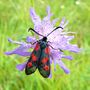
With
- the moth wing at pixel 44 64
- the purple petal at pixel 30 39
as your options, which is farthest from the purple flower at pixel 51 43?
the moth wing at pixel 44 64

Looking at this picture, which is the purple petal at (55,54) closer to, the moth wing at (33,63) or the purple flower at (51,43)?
the purple flower at (51,43)

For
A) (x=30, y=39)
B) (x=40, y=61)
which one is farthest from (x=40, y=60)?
(x=30, y=39)

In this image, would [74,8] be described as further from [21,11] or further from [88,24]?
[21,11]

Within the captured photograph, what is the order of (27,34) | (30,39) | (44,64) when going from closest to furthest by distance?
(44,64), (30,39), (27,34)

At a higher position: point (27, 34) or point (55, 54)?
point (27, 34)

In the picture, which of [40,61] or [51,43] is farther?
[51,43]

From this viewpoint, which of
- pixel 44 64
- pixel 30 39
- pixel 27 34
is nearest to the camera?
pixel 44 64

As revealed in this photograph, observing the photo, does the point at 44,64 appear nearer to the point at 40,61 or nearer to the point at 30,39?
the point at 40,61

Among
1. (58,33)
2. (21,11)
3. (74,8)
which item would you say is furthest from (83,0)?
(58,33)
